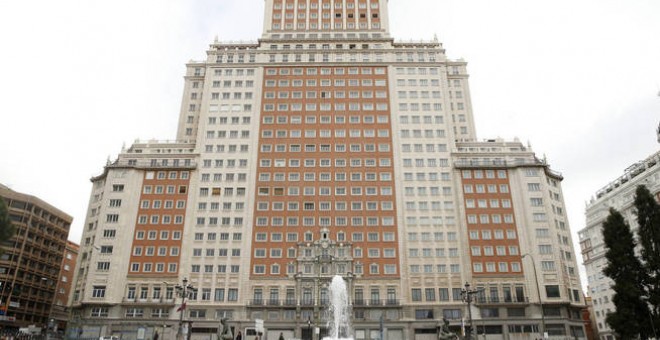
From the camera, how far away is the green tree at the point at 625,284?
43.7 metres

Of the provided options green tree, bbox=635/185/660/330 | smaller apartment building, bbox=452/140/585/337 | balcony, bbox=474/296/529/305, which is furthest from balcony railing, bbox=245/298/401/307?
green tree, bbox=635/185/660/330

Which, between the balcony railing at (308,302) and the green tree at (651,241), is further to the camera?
the balcony railing at (308,302)

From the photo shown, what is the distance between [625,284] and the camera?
1767 inches

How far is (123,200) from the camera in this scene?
3342 inches

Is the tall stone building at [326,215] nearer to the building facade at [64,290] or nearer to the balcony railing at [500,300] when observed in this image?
the balcony railing at [500,300]

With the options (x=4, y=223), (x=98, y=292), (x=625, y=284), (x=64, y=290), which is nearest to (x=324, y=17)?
(x=98, y=292)

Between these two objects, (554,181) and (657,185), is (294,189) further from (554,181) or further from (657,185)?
(657,185)

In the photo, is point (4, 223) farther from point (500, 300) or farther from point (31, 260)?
point (31, 260)

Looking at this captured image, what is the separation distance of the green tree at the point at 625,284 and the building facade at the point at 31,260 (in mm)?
98546

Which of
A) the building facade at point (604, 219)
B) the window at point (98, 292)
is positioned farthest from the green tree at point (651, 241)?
the window at point (98, 292)

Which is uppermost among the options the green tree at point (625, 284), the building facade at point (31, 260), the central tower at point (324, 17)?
the central tower at point (324, 17)

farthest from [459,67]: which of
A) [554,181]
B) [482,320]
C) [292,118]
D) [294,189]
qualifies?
[482,320]

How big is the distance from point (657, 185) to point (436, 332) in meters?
55.7

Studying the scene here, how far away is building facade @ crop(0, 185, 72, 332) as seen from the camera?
9325 centimetres
